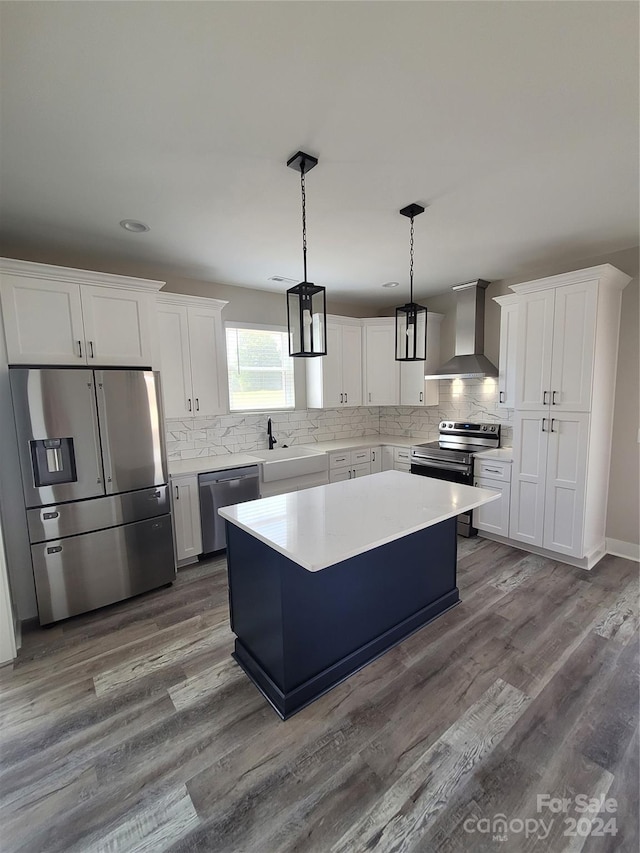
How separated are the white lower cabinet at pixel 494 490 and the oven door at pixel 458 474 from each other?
2.8 inches

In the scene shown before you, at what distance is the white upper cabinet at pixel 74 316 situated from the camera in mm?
2395

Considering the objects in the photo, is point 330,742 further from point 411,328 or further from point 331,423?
point 331,423

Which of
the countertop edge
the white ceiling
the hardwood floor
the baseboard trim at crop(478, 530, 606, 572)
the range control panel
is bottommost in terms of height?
the hardwood floor

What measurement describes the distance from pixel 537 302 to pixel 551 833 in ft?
11.3

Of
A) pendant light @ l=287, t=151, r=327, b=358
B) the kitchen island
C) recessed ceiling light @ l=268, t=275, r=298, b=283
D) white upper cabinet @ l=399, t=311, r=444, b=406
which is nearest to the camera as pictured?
the kitchen island

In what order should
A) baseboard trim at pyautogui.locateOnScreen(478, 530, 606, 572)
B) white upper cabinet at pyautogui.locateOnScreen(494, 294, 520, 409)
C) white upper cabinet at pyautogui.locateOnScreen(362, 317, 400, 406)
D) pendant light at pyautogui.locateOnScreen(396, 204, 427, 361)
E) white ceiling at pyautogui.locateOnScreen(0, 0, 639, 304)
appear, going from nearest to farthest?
white ceiling at pyautogui.locateOnScreen(0, 0, 639, 304), pendant light at pyautogui.locateOnScreen(396, 204, 427, 361), baseboard trim at pyautogui.locateOnScreen(478, 530, 606, 572), white upper cabinet at pyautogui.locateOnScreen(494, 294, 520, 409), white upper cabinet at pyautogui.locateOnScreen(362, 317, 400, 406)

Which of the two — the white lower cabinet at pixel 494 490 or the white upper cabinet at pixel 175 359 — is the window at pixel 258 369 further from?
the white lower cabinet at pixel 494 490

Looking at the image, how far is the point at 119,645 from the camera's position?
7.84 ft

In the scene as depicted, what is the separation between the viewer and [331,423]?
503cm

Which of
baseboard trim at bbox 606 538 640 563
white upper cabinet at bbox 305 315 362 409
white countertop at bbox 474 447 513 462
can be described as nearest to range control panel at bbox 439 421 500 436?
white countertop at bbox 474 447 513 462

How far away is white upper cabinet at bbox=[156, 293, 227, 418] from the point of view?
3.37 m

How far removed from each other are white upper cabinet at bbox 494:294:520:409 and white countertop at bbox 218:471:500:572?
161cm

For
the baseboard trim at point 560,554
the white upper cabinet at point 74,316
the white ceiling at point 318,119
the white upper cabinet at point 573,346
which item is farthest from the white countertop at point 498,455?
the white upper cabinet at point 74,316

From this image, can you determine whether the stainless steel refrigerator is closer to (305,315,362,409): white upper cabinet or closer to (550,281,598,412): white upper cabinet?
(305,315,362,409): white upper cabinet
